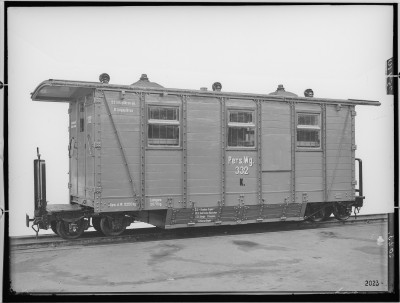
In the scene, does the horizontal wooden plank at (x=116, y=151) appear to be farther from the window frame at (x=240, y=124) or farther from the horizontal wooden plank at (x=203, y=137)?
the window frame at (x=240, y=124)

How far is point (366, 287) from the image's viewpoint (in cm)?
841

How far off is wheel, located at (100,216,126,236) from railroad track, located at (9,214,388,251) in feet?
0.71

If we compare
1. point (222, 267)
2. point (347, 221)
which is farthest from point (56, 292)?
point (347, 221)

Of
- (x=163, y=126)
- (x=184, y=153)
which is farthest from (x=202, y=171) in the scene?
(x=163, y=126)

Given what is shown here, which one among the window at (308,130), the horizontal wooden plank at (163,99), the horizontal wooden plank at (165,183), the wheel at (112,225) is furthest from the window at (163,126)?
the window at (308,130)

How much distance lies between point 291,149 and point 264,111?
1434mm

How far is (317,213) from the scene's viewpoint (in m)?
14.4

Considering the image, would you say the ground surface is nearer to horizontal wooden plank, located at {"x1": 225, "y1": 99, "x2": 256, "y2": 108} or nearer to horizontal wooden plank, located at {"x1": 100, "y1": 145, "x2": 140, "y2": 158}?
horizontal wooden plank, located at {"x1": 100, "y1": 145, "x2": 140, "y2": 158}

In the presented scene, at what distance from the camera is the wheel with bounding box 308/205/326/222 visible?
14086 mm

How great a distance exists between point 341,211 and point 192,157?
223 inches

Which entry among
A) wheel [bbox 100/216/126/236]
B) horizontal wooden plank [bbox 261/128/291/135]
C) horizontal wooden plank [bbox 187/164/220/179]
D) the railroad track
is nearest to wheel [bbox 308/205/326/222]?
the railroad track

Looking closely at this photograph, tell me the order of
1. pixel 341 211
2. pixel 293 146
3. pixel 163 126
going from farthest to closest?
pixel 341 211, pixel 293 146, pixel 163 126

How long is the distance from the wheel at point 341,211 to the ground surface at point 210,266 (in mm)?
2596

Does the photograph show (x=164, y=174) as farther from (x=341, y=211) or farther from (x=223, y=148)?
(x=341, y=211)
